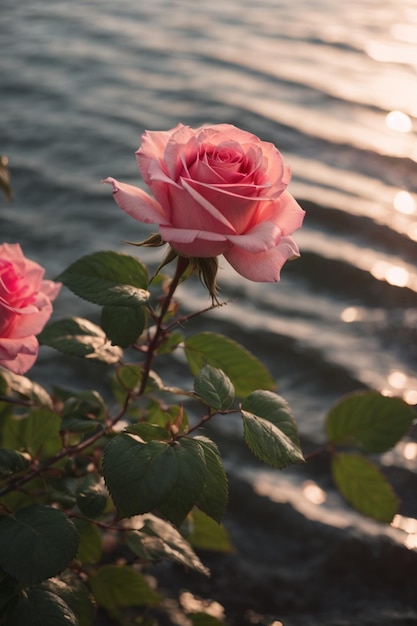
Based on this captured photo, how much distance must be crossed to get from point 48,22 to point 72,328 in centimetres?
307

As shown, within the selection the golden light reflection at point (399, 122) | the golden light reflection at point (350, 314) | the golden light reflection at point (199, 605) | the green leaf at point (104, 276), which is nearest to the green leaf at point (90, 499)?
the green leaf at point (104, 276)

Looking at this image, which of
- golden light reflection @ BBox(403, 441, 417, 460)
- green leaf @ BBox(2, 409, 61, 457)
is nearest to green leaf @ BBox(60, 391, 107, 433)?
green leaf @ BBox(2, 409, 61, 457)

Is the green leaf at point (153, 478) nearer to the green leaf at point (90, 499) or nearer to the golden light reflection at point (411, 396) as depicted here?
the green leaf at point (90, 499)

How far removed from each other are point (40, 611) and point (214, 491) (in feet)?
0.69

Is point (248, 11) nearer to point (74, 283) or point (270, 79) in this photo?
point (270, 79)

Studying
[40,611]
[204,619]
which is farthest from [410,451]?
[40,611]

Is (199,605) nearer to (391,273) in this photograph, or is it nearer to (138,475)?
(138,475)

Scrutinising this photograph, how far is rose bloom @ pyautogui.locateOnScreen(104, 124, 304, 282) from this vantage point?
0.75 metres

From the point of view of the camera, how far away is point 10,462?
90cm

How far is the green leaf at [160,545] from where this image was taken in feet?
3.18

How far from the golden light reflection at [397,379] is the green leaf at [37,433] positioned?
2.73 ft

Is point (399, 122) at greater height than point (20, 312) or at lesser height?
lesser

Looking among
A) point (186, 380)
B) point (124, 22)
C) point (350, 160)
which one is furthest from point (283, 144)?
point (124, 22)

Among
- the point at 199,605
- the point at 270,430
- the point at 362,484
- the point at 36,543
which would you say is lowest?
the point at 199,605
